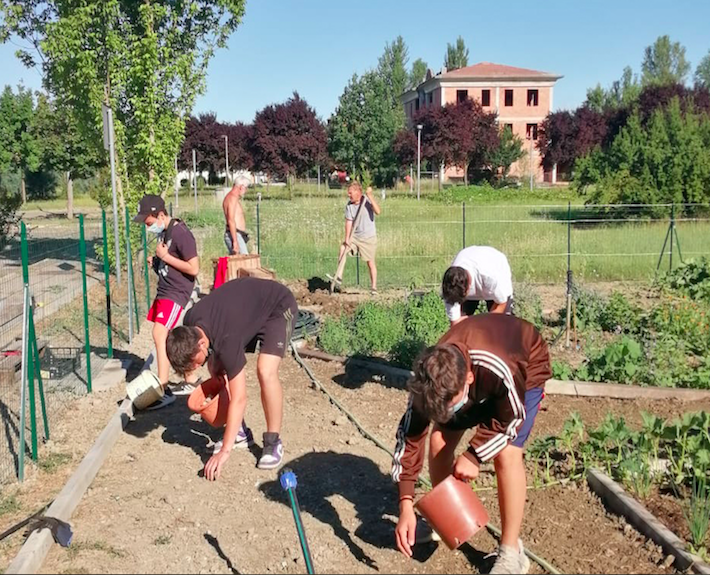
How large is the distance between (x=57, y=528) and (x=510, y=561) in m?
2.28

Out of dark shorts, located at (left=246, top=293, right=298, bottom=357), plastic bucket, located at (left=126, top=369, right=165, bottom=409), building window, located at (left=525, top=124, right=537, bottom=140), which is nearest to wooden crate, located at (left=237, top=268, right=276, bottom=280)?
plastic bucket, located at (left=126, top=369, right=165, bottom=409)

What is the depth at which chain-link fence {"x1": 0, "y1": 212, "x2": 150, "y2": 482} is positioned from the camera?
5746 millimetres

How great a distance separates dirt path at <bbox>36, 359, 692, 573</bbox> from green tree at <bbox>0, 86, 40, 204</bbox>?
30426 millimetres

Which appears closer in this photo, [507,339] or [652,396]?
[507,339]

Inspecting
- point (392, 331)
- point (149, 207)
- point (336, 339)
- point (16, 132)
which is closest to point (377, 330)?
point (392, 331)

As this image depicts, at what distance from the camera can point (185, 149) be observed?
53281 mm

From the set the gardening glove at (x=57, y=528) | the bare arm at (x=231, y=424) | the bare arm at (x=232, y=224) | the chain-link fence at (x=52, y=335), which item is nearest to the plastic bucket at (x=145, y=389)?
the chain-link fence at (x=52, y=335)

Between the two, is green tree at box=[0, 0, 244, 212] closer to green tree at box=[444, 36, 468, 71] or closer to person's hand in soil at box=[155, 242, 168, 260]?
person's hand in soil at box=[155, 242, 168, 260]

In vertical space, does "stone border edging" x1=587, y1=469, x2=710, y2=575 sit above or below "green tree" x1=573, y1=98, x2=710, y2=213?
below

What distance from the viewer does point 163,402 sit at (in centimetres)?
661

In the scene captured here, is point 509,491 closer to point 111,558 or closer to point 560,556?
point 560,556

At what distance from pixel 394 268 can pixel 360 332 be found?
716cm

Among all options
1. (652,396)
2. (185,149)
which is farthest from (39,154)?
(652,396)

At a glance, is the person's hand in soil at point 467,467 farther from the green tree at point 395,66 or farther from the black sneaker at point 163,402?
the green tree at point 395,66
